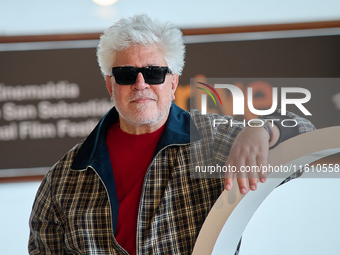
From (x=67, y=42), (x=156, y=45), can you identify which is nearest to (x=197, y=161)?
(x=156, y=45)

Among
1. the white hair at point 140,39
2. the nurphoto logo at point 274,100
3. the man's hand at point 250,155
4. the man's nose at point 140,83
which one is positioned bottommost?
the man's hand at point 250,155

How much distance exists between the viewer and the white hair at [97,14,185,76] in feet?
3.19

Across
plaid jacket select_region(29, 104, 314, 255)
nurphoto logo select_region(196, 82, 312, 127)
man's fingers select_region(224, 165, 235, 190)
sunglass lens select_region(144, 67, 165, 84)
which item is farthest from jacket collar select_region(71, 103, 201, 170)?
man's fingers select_region(224, 165, 235, 190)

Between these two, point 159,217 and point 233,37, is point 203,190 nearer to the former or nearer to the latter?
point 159,217

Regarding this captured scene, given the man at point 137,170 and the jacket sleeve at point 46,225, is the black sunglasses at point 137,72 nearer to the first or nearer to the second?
the man at point 137,170

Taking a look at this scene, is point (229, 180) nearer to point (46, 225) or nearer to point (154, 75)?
point (154, 75)

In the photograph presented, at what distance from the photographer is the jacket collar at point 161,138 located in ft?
3.12

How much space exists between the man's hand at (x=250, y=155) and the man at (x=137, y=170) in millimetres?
184

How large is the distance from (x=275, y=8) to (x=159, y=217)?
150 cm

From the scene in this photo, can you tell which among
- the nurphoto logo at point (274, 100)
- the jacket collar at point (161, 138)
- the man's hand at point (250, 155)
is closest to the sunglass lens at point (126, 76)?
the jacket collar at point (161, 138)

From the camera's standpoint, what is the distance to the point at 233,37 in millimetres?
1941

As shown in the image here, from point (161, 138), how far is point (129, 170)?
0.13 metres

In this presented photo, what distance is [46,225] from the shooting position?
1.01 meters

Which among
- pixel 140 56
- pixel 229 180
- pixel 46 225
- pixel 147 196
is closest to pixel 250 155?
pixel 229 180
